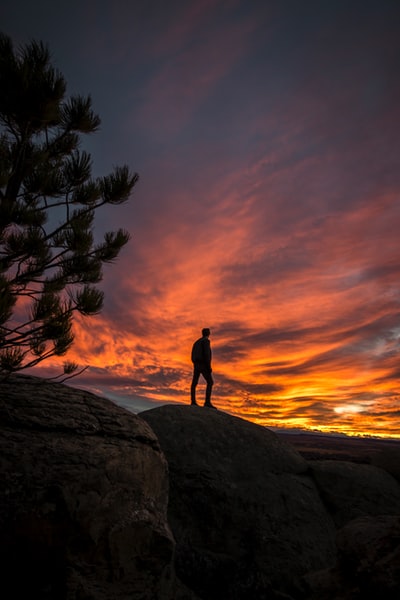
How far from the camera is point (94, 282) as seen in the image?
8.70 meters

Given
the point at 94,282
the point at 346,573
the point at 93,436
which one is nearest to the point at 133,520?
the point at 93,436

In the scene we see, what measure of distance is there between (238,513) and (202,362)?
17.9 ft

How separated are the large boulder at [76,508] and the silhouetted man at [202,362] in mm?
6309

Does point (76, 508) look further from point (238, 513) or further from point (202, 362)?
point (202, 362)

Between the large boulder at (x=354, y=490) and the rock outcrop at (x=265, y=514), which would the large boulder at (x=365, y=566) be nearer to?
the rock outcrop at (x=265, y=514)

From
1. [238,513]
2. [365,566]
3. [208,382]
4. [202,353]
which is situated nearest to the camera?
[365,566]

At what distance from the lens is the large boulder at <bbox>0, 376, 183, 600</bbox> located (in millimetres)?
4203

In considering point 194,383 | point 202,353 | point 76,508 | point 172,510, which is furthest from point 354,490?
point 76,508

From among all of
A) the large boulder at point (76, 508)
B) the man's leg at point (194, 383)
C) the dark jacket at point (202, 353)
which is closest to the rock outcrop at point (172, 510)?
the large boulder at point (76, 508)

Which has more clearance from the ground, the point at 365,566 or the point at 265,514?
the point at 365,566

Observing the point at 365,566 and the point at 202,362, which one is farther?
the point at 202,362

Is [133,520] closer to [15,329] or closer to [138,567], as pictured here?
[138,567]

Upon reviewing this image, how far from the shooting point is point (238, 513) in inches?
289

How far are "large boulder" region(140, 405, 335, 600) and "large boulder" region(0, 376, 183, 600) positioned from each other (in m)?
1.28
